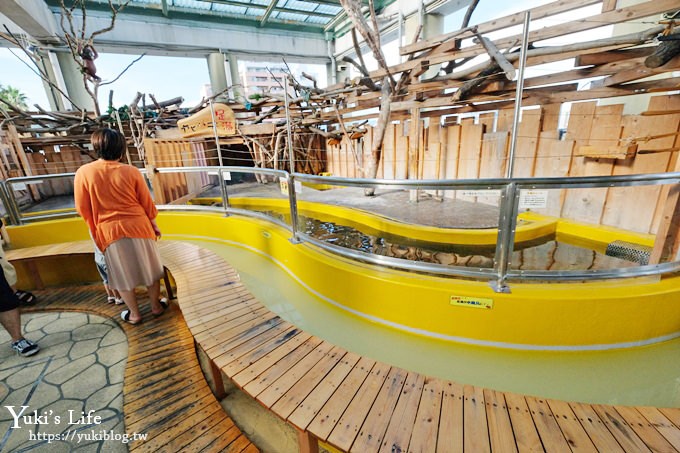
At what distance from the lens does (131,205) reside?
2283 millimetres

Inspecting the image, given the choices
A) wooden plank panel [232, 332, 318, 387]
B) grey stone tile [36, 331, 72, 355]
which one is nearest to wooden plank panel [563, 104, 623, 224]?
wooden plank panel [232, 332, 318, 387]

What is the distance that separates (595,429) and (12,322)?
4.13 m

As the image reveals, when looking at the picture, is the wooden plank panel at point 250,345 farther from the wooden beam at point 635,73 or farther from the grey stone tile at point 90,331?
the wooden beam at point 635,73

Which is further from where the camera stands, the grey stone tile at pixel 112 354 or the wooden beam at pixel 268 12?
the wooden beam at pixel 268 12

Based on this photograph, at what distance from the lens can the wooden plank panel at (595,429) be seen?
3.75 feet

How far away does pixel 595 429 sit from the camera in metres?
1.22

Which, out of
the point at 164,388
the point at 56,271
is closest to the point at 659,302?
the point at 164,388

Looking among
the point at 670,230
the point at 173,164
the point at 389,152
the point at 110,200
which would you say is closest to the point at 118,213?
the point at 110,200

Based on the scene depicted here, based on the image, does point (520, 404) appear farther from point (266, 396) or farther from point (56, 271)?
point (56, 271)

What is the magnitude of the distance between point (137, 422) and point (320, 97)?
7.11 metres

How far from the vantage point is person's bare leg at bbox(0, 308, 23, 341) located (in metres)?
2.30

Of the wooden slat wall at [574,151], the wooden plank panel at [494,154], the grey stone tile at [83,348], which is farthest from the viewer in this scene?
the wooden plank panel at [494,154]

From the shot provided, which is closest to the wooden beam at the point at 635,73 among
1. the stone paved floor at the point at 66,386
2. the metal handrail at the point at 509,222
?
the metal handrail at the point at 509,222

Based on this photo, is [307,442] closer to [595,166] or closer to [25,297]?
[25,297]
